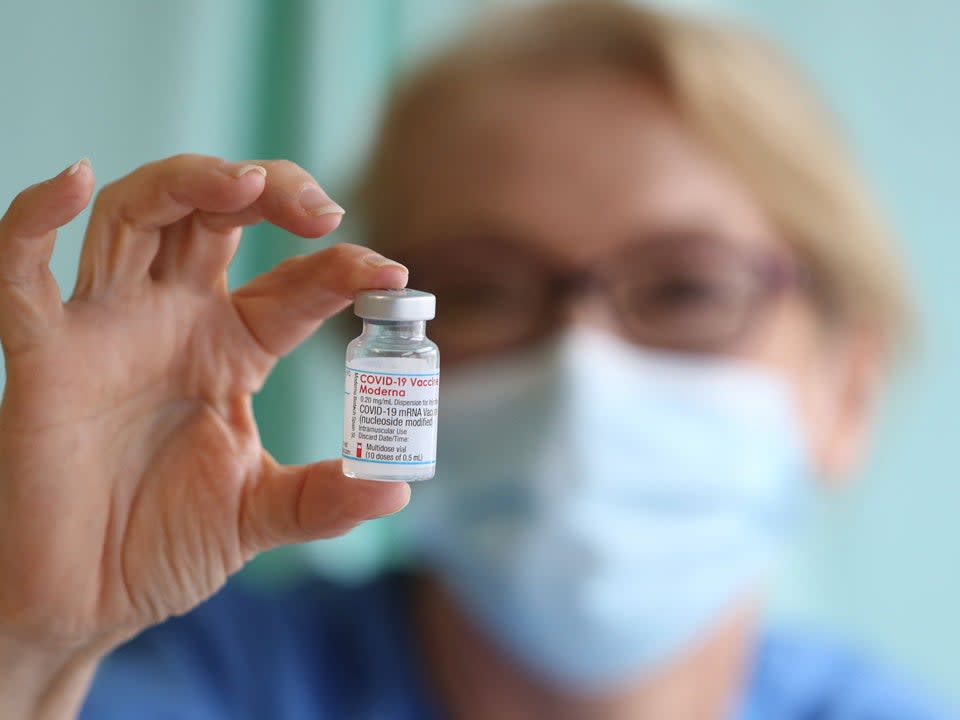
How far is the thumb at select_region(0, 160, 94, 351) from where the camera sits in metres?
0.61

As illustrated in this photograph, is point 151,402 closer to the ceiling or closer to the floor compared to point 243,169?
closer to the floor

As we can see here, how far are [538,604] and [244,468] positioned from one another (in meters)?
0.84

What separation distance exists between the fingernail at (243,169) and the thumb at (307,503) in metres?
0.21

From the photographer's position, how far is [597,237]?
157 cm

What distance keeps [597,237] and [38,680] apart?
3.58 ft

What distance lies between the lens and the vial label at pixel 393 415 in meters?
0.67

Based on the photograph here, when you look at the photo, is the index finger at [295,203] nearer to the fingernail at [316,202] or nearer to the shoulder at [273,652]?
the fingernail at [316,202]

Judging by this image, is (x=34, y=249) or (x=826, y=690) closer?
(x=34, y=249)

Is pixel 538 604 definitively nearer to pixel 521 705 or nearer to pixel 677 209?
pixel 521 705

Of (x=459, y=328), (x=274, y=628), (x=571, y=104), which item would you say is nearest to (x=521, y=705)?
(x=274, y=628)

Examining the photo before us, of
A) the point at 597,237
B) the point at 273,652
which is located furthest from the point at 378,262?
the point at 273,652

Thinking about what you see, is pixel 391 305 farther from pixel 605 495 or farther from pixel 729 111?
pixel 729 111

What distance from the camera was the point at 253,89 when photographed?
5.79ft

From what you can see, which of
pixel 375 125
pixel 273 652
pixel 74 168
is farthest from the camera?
pixel 375 125
